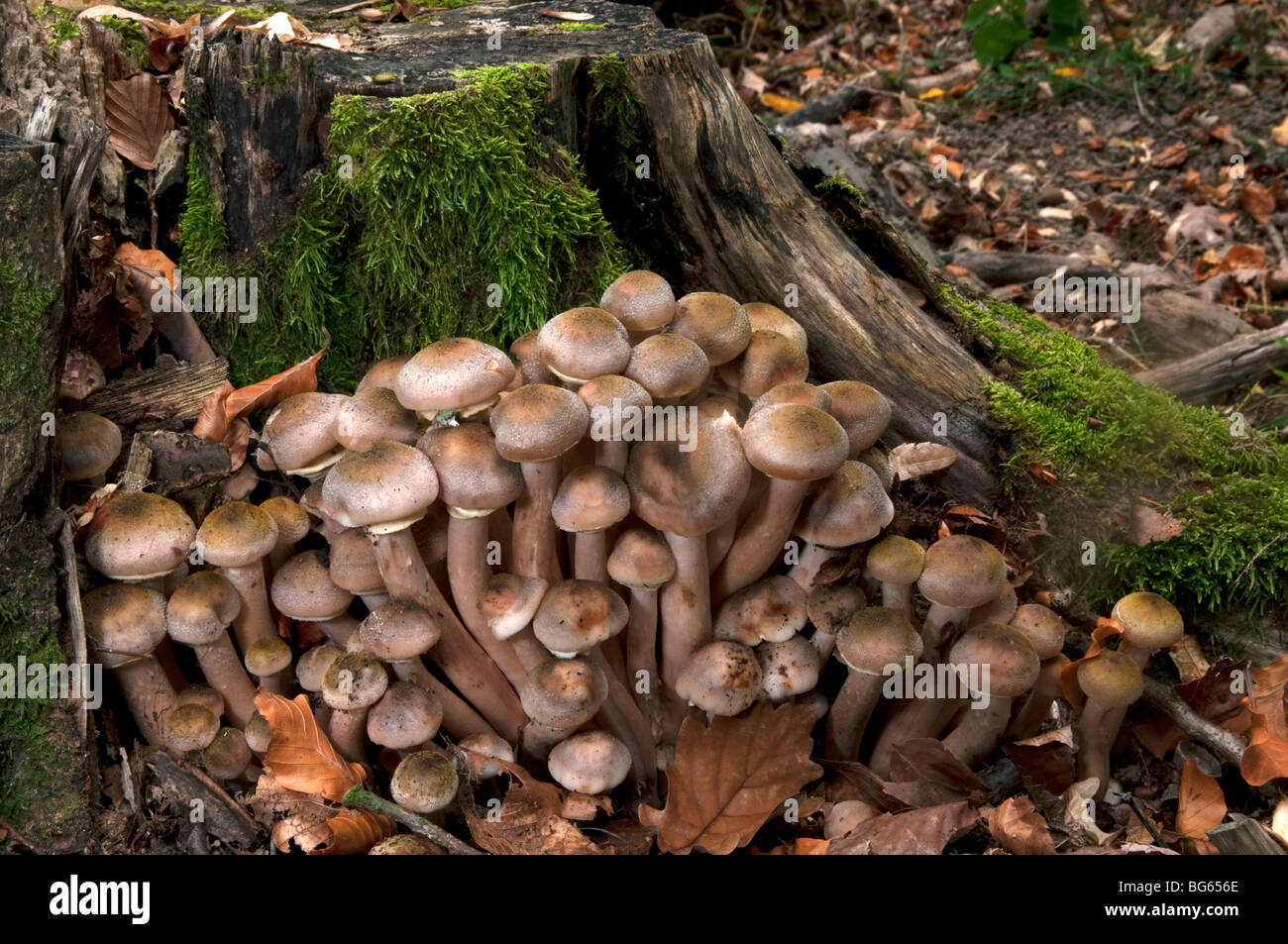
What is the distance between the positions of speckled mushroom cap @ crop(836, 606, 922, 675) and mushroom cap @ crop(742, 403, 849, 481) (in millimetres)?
545

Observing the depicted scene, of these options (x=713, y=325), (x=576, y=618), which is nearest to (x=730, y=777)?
(x=576, y=618)

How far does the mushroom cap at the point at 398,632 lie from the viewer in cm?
318

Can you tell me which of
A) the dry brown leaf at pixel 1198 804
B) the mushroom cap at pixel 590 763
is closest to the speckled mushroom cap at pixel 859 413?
the mushroom cap at pixel 590 763

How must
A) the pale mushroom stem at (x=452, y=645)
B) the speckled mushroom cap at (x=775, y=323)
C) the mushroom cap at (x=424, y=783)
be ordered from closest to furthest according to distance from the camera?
the mushroom cap at (x=424, y=783) → the pale mushroom stem at (x=452, y=645) → the speckled mushroom cap at (x=775, y=323)

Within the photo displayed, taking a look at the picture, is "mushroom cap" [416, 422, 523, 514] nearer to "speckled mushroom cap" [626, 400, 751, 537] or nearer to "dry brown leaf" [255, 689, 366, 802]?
"speckled mushroom cap" [626, 400, 751, 537]

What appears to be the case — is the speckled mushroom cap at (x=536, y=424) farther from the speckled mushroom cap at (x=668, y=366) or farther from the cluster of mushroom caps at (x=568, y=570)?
the speckled mushroom cap at (x=668, y=366)

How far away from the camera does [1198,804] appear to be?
3533 mm

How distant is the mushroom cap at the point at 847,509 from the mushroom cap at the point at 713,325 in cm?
55

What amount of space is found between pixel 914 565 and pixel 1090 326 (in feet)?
14.4

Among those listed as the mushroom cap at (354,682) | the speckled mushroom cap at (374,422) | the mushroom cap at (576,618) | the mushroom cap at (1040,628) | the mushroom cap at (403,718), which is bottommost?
the mushroom cap at (403,718)

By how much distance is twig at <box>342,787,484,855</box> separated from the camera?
3.13 m

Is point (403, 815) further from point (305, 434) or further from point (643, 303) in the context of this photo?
point (643, 303)

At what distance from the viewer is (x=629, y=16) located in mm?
4695

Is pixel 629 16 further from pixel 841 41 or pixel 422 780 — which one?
pixel 841 41
